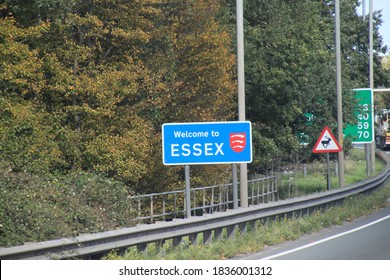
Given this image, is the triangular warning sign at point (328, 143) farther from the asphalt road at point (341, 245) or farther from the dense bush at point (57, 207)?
the dense bush at point (57, 207)

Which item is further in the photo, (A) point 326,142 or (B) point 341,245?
(A) point 326,142

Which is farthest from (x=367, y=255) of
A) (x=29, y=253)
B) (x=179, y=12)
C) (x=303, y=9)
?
(x=303, y=9)

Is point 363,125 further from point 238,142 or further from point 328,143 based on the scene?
point 238,142

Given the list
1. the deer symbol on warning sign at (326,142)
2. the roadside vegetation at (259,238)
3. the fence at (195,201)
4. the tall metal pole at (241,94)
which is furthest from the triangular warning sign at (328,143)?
the tall metal pole at (241,94)

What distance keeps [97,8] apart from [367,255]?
1800cm

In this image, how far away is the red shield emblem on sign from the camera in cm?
2120

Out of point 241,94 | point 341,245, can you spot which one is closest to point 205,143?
point 241,94

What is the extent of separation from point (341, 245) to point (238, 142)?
3.71 metres

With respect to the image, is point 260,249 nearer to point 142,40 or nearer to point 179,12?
point 142,40

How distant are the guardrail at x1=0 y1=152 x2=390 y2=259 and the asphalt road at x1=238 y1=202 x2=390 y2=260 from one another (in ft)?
3.35

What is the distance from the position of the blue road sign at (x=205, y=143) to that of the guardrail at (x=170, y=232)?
1393mm

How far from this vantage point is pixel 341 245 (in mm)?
18797

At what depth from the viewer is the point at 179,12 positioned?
36312mm

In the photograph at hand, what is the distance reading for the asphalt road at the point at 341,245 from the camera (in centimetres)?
1680
